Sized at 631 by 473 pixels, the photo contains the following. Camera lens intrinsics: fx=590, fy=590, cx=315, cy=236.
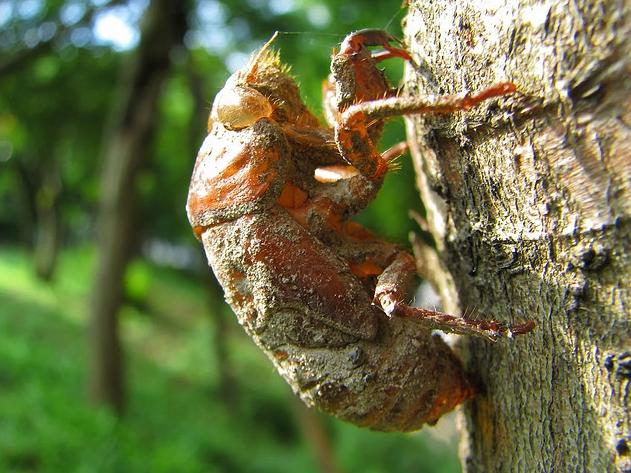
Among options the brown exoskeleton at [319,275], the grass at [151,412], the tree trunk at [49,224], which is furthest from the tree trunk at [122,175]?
the tree trunk at [49,224]

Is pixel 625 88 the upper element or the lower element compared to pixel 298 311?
upper

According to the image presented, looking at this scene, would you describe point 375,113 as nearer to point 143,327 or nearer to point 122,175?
point 122,175

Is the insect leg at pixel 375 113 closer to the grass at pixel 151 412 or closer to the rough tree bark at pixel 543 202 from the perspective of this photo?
the rough tree bark at pixel 543 202

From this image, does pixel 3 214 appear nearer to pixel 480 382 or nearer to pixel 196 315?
pixel 196 315

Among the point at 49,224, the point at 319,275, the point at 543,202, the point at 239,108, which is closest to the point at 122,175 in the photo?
the point at 239,108

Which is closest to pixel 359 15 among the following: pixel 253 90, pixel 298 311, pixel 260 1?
pixel 260 1
